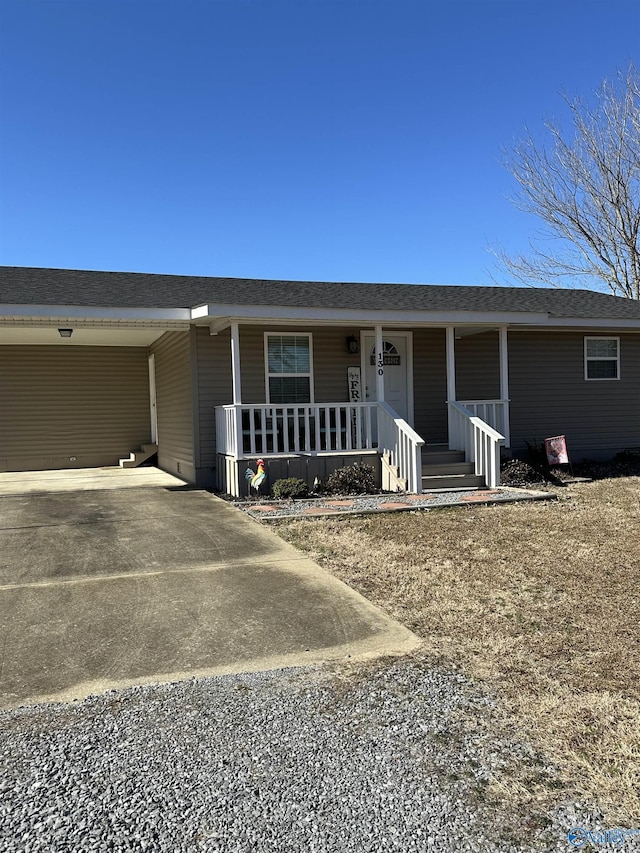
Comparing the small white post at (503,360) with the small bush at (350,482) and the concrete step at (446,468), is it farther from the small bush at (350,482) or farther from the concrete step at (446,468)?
the small bush at (350,482)

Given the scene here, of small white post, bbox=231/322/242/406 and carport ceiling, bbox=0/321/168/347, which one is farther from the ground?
carport ceiling, bbox=0/321/168/347

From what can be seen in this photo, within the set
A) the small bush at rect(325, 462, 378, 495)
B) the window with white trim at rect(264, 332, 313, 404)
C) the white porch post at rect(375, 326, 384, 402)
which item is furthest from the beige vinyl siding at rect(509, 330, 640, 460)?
the window with white trim at rect(264, 332, 313, 404)

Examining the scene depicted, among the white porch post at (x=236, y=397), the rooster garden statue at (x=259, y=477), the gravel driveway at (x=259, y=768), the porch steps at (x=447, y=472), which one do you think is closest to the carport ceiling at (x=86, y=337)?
the white porch post at (x=236, y=397)

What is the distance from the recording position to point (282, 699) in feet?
10.2

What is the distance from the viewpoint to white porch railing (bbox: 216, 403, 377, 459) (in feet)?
32.1

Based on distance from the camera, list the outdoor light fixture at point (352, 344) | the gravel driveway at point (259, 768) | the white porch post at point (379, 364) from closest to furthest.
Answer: the gravel driveway at point (259, 768), the white porch post at point (379, 364), the outdoor light fixture at point (352, 344)

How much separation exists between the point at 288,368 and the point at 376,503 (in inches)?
137

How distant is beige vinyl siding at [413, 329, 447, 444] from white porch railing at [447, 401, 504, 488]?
42.7 inches

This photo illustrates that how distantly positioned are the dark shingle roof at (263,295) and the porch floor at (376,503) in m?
3.03

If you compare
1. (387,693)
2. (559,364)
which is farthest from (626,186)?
(387,693)

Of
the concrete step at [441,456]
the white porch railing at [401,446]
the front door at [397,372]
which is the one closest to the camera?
the white porch railing at [401,446]

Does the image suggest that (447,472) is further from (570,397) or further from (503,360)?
(570,397)

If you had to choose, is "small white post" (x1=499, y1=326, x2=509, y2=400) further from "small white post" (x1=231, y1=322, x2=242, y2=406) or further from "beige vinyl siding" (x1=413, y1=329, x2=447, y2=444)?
"small white post" (x1=231, y1=322, x2=242, y2=406)

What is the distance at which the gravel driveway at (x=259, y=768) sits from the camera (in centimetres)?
209
